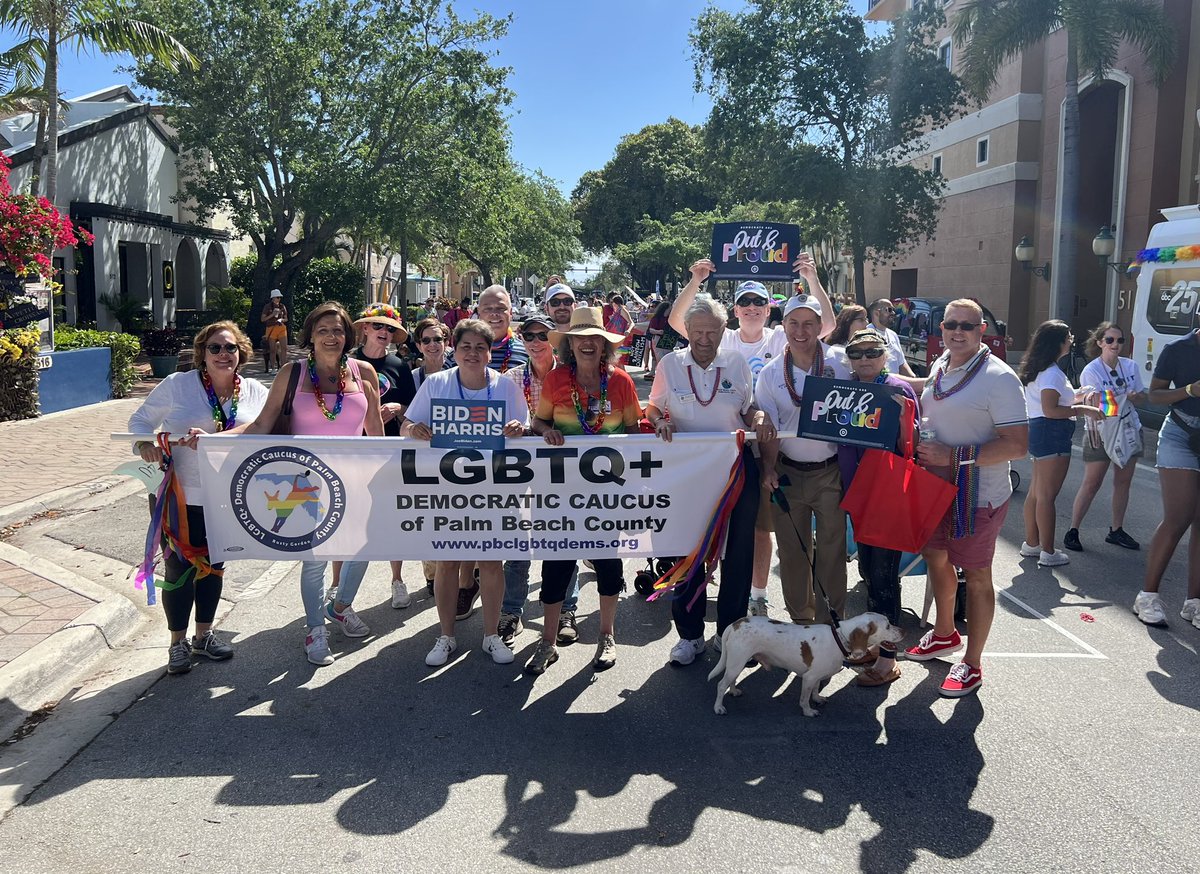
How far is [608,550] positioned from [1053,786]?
2352mm

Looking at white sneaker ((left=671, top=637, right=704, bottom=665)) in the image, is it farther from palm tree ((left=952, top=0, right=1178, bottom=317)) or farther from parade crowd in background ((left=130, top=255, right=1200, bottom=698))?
palm tree ((left=952, top=0, right=1178, bottom=317))

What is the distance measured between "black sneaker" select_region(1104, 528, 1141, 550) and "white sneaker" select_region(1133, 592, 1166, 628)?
1.74m

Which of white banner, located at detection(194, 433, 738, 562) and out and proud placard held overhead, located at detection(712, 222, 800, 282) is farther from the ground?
out and proud placard held overhead, located at detection(712, 222, 800, 282)

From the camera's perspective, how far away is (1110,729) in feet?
14.1

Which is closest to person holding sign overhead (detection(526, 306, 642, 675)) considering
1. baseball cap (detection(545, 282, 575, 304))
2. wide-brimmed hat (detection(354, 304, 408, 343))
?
wide-brimmed hat (detection(354, 304, 408, 343))

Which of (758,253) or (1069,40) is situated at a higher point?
(1069,40)

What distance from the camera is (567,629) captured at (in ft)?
18.3

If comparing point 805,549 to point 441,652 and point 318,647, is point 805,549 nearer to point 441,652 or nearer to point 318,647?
point 441,652

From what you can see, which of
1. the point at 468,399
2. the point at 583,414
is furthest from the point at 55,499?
the point at 583,414

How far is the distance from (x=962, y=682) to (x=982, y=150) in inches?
1282

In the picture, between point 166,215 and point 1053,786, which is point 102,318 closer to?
point 166,215

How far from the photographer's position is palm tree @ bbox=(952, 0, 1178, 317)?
19312 mm

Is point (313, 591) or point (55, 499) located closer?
point (313, 591)

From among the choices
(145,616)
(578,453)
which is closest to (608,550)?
(578,453)
